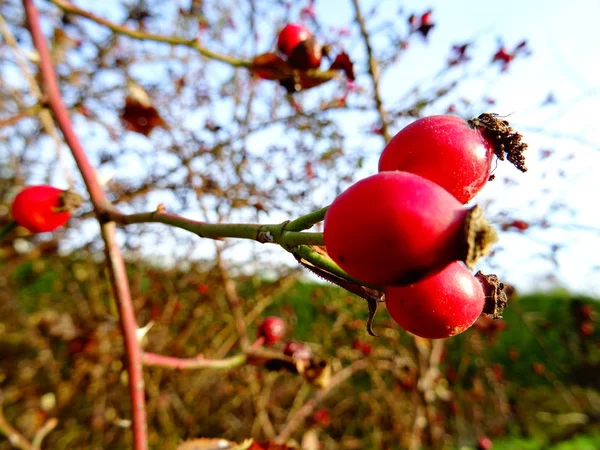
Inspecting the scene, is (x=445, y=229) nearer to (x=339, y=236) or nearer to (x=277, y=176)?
(x=339, y=236)

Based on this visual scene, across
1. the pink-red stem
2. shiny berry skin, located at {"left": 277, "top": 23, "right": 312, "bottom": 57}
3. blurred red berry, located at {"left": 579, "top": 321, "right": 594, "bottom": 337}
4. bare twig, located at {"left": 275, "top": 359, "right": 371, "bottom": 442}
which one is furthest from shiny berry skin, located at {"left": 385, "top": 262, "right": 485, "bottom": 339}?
blurred red berry, located at {"left": 579, "top": 321, "right": 594, "bottom": 337}

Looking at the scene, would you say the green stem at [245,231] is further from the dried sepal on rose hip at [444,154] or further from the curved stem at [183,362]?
the curved stem at [183,362]

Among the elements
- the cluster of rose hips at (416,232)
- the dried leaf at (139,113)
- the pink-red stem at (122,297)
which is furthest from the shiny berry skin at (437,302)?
the dried leaf at (139,113)

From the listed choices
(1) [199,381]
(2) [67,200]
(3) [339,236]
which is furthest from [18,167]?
(3) [339,236]

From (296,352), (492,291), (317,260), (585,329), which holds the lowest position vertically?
(585,329)

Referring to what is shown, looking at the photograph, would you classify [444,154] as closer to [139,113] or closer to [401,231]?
[401,231]

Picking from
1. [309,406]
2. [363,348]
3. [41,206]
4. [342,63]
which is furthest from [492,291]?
[363,348]

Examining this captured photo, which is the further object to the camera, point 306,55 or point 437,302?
point 306,55
